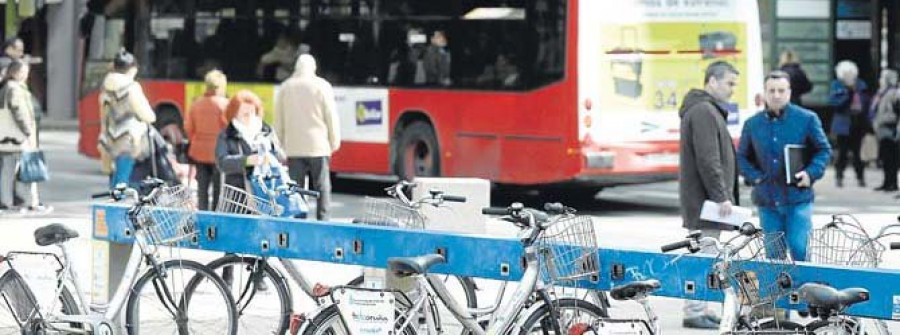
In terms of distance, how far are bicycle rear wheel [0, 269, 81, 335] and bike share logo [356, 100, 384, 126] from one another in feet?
42.5

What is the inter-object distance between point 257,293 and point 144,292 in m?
0.53

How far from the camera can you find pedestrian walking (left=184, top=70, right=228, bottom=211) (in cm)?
1755

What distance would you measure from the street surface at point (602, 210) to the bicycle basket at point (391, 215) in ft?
9.62

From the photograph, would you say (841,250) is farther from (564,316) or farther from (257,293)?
(257,293)

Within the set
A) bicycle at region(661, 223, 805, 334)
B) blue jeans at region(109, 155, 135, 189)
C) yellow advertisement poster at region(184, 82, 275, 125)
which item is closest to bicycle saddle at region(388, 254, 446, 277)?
bicycle at region(661, 223, 805, 334)

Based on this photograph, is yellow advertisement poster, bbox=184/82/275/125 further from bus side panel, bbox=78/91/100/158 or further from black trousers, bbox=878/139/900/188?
black trousers, bbox=878/139/900/188

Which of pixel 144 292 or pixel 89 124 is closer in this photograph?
pixel 144 292

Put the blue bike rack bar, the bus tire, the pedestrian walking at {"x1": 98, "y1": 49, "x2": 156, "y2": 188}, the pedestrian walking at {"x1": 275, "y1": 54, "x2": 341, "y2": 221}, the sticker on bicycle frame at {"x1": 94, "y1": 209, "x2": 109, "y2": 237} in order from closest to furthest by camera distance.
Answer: the blue bike rack bar < the sticker on bicycle frame at {"x1": 94, "y1": 209, "x2": 109, "y2": 237} < the pedestrian walking at {"x1": 275, "y1": 54, "x2": 341, "y2": 221} < the pedestrian walking at {"x1": 98, "y1": 49, "x2": 156, "y2": 188} < the bus tire

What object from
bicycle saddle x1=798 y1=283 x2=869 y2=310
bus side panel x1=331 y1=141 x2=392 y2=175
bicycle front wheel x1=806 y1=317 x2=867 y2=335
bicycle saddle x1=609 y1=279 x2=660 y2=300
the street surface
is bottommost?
the street surface

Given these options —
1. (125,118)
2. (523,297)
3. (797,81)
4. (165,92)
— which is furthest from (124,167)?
(523,297)

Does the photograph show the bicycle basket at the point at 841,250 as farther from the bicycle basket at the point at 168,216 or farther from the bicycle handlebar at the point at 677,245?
the bicycle basket at the point at 168,216

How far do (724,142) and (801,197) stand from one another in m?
0.54

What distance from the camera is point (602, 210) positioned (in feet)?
74.1

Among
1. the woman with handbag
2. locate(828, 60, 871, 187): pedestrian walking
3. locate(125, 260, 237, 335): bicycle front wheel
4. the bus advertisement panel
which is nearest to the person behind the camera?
locate(125, 260, 237, 335): bicycle front wheel
